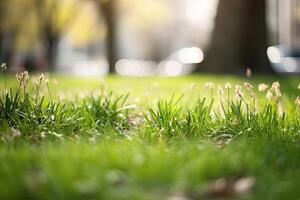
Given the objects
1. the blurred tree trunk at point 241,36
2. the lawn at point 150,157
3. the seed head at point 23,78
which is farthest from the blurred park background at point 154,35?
the lawn at point 150,157

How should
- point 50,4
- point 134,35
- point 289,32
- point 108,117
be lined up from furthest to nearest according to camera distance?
point 134,35
point 289,32
point 50,4
point 108,117

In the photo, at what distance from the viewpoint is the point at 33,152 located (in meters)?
3.30

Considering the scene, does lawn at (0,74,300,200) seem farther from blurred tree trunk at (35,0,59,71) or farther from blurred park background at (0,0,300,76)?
blurred tree trunk at (35,0,59,71)

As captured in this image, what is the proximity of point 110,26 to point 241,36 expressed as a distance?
1227 centimetres

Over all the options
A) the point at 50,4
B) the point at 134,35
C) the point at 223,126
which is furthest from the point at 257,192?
the point at 134,35

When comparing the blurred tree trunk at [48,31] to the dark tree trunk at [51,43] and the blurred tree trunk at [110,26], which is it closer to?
the dark tree trunk at [51,43]

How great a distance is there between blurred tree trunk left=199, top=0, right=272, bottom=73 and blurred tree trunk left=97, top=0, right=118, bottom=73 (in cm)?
1125

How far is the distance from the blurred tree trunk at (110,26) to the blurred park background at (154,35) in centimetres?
4

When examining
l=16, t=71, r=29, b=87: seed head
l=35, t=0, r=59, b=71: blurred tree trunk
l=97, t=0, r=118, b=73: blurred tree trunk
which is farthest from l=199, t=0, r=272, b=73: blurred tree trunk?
l=35, t=0, r=59, b=71: blurred tree trunk

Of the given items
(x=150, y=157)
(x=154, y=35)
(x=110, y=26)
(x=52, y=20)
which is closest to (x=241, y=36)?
(x=110, y=26)

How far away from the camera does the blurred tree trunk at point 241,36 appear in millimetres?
15977

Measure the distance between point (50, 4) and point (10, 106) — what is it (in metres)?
30.6

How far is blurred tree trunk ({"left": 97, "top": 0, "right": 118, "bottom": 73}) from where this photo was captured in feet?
88.5

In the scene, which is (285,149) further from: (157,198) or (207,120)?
(157,198)
